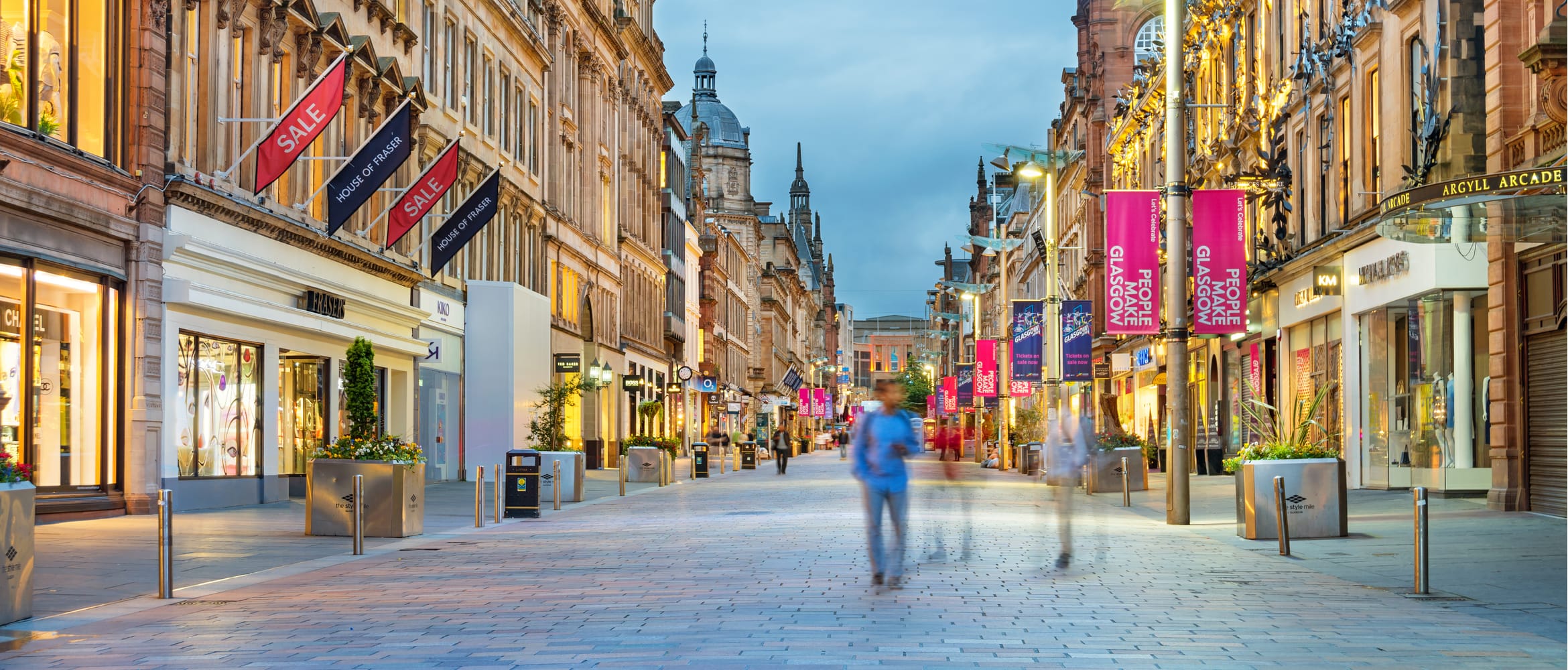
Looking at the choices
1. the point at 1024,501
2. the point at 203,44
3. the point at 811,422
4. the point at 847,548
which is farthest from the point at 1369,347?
the point at 811,422

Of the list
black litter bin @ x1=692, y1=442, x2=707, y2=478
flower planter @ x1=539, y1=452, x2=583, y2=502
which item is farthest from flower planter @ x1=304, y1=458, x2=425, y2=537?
black litter bin @ x1=692, y1=442, x2=707, y2=478

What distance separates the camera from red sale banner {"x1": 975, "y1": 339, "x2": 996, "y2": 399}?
62.6 metres

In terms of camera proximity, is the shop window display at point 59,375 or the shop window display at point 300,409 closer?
the shop window display at point 59,375

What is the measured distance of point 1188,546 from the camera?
60.6 feet

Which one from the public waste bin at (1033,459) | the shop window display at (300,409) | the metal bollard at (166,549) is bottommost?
the public waste bin at (1033,459)

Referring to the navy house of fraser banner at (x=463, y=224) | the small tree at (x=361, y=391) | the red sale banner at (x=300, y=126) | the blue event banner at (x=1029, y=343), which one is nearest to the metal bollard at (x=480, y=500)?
the small tree at (x=361, y=391)

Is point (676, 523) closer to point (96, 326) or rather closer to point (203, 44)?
point (96, 326)

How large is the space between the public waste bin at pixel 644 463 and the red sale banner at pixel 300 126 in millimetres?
18995

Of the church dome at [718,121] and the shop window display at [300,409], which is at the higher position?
the church dome at [718,121]

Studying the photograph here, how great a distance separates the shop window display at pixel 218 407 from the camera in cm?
2556

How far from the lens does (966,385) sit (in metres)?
71.8

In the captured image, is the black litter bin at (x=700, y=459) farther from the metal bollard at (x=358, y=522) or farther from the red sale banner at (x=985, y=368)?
the metal bollard at (x=358, y=522)

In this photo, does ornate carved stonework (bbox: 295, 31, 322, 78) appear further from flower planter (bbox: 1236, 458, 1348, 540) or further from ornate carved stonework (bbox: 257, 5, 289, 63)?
flower planter (bbox: 1236, 458, 1348, 540)

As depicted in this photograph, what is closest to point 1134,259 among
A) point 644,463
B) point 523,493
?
point 523,493
